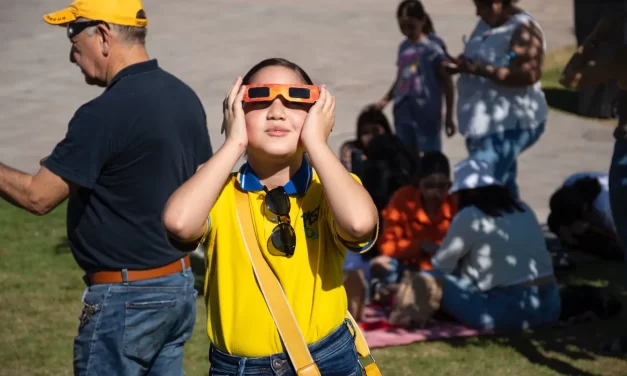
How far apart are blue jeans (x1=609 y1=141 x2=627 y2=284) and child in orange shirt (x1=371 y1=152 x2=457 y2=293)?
195cm

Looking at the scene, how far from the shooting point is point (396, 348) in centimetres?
699

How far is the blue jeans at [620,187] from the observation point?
616cm

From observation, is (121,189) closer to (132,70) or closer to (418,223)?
(132,70)

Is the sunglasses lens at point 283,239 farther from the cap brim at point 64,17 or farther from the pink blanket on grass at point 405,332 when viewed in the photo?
the pink blanket on grass at point 405,332

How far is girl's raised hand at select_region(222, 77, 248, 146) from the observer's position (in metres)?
3.30

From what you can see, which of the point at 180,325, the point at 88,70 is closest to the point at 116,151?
the point at 88,70

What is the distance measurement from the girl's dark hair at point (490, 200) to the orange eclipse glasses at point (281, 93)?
13.2 feet

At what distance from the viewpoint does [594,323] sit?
7449 mm

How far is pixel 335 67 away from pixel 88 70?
596 inches

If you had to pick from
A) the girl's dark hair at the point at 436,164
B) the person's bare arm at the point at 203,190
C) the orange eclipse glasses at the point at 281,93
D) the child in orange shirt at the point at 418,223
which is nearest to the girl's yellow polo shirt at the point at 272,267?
the person's bare arm at the point at 203,190

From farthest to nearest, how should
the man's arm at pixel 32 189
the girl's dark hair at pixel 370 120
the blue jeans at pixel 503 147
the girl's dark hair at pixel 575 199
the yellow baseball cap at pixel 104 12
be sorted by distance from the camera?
the girl's dark hair at pixel 370 120 < the girl's dark hair at pixel 575 199 < the blue jeans at pixel 503 147 < the yellow baseball cap at pixel 104 12 < the man's arm at pixel 32 189

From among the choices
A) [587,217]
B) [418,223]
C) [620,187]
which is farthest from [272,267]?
[587,217]

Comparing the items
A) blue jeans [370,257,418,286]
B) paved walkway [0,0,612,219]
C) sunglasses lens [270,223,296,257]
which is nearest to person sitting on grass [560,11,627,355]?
blue jeans [370,257,418,286]

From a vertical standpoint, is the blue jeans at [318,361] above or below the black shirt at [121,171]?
below
